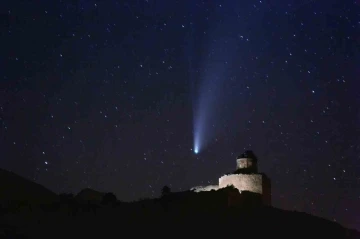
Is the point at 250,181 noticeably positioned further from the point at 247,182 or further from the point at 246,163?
the point at 246,163

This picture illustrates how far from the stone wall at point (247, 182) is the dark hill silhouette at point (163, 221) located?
38.4 ft

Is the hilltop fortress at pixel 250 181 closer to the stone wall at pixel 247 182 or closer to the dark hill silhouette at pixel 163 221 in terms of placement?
the stone wall at pixel 247 182

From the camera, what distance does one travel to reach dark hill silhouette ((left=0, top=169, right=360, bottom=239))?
28484 millimetres

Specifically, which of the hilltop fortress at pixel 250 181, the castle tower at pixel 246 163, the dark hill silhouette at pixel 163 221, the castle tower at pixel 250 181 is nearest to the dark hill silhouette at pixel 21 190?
the dark hill silhouette at pixel 163 221

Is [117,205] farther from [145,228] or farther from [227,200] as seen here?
[227,200]

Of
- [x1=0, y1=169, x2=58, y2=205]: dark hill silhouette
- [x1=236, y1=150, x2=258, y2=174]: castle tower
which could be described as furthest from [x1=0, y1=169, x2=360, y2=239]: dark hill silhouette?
[x1=236, y1=150, x2=258, y2=174]: castle tower

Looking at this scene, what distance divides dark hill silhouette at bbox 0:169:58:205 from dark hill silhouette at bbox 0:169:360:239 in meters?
9.60

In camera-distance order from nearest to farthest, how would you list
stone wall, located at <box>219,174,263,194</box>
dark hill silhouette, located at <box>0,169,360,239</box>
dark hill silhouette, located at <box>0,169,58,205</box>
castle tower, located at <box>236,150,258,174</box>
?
dark hill silhouette, located at <box>0,169,360,239</box> → dark hill silhouette, located at <box>0,169,58,205</box> → stone wall, located at <box>219,174,263,194</box> → castle tower, located at <box>236,150,258,174</box>

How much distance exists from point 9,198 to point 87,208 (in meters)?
13.3

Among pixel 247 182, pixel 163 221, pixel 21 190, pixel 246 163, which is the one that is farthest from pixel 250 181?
pixel 21 190

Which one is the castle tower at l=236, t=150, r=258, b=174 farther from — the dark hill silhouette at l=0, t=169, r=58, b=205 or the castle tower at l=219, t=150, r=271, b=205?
the dark hill silhouette at l=0, t=169, r=58, b=205

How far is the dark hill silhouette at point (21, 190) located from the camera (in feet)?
140

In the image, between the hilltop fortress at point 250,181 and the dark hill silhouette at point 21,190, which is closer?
the dark hill silhouette at point 21,190

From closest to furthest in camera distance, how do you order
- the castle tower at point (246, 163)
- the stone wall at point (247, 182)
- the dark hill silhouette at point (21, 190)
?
the dark hill silhouette at point (21, 190), the stone wall at point (247, 182), the castle tower at point (246, 163)
